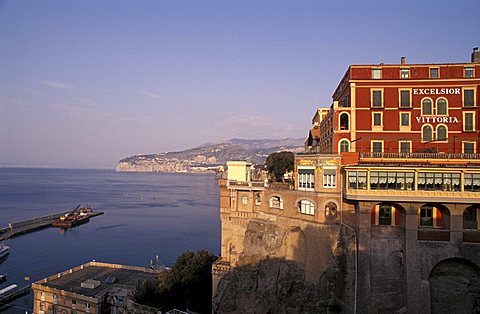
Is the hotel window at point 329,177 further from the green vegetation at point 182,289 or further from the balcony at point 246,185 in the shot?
the green vegetation at point 182,289

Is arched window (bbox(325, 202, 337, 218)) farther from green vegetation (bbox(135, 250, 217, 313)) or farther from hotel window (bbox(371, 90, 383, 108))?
green vegetation (bbox(135, 250, 217, 313))

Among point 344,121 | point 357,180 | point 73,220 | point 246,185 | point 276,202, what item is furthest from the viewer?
point 73,220

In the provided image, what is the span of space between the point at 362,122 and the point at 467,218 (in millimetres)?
10471

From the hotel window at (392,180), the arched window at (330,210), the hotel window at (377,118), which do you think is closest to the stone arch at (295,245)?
the arched window at (330,210)

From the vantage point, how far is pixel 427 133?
30344 mm

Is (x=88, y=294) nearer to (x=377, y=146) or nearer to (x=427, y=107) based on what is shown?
(x=377, y=146)

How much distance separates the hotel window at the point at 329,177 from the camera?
2869cm

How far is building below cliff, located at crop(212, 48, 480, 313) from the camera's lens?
1015 inches

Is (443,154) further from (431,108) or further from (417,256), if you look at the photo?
(417,256)

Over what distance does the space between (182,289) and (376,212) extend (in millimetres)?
21223

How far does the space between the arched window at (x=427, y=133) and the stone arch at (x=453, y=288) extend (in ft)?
32.1

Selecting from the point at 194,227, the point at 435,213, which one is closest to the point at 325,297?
the point at 435,213

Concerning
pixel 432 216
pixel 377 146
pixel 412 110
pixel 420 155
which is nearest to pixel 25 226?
pixel 377 146

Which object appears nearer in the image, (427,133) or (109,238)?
(427,133)
